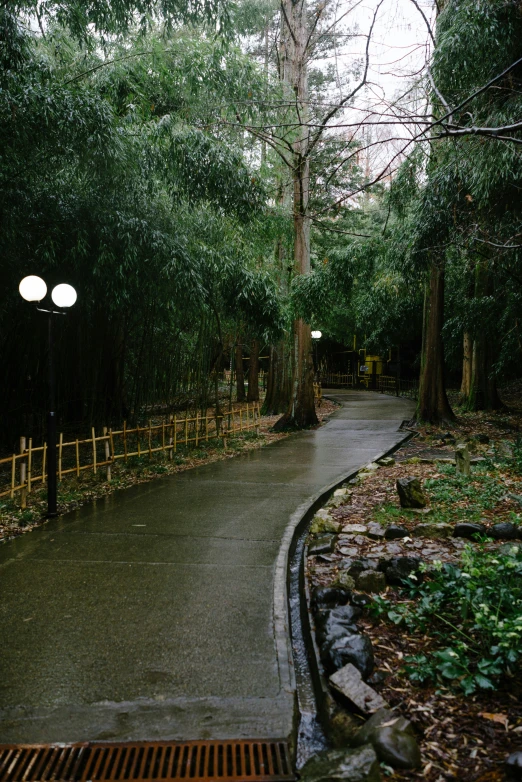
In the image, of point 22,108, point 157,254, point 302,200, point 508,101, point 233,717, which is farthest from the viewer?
point 302,200

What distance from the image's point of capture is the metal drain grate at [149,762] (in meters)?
2.05

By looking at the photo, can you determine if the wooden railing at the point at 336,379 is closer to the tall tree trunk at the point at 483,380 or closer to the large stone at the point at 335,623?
the tall tree trunk at the point at 483,380

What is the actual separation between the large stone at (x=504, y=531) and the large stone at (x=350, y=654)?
2.08m

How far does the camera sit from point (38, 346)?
9.27 meters

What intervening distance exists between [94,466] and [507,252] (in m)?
6.78

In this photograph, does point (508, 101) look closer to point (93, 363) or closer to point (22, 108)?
point (22, 108)

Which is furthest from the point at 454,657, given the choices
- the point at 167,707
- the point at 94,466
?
the point at 94,466

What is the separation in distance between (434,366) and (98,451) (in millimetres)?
7616

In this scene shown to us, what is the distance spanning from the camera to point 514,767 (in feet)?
6.41

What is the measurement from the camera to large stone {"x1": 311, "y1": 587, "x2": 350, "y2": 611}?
358cm

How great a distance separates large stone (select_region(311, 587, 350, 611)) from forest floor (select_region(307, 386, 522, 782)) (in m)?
0.21

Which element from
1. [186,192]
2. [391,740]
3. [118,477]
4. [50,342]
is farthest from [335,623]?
[186,192]

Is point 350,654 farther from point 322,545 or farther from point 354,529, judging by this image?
point 354,529

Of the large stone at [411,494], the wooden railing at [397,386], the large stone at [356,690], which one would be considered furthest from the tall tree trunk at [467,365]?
the large stone at [356,690]
